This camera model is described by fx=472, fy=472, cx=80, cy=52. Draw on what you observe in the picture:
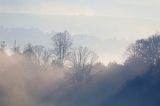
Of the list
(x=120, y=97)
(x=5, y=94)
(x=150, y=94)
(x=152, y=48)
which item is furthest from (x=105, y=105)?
(x=152, y=48)

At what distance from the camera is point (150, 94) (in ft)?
160

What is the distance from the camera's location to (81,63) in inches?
2785

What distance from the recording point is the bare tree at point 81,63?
6241 centimetres

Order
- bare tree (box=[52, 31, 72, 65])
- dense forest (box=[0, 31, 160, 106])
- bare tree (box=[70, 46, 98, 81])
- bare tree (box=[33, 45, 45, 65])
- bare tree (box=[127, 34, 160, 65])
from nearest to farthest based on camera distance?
1. dense forest (box=[0, 31, 160, 106])
2. bare tree (box=[70, 46, 98, 81])
3. bare tree (box=[127, 34, 160, 65])
4. bare tree (box=[52, 31, 72, 65])
5. bare tree (box=[33, 45, 45, 65])

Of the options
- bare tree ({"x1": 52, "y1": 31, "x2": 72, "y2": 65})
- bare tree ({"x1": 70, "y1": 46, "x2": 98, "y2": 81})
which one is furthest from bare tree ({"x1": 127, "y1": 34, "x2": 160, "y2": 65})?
bare tree ({"x1": 52, "y1": 31, "x2": 72, "y2": 65})

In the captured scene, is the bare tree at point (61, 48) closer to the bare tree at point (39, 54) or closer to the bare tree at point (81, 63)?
the bare tree at point (81, 63)

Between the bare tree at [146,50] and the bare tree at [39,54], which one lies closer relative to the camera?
the bare tree at [146,50]

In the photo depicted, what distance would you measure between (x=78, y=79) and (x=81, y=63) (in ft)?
31.4

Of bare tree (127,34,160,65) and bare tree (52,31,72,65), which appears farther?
bare tree (52,31,72,65)

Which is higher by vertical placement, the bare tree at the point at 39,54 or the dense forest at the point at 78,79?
the bare tree at the point at 39,54

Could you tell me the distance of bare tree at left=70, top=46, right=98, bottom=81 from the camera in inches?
2457

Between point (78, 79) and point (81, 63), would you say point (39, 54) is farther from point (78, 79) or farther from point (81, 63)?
point (78, 79)

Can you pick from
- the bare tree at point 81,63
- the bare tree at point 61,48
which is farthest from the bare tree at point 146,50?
the bare tree at point 61,48

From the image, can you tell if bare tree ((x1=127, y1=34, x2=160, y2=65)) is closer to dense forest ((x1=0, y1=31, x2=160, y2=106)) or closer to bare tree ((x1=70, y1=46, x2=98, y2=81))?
dense forest ((x1=0, y1=31, x2=160, y2=106))
